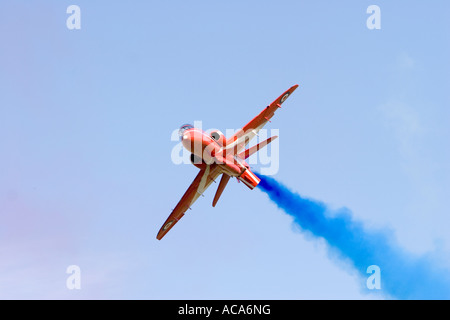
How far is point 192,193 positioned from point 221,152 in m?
6.89

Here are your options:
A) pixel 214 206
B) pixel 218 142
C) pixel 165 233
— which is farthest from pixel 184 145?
pixel 165 233

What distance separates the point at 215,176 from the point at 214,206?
2857 millimetres

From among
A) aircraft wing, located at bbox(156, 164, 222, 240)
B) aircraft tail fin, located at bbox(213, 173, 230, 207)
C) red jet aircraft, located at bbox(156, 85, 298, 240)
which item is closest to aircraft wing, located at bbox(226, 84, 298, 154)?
red jet aircraft, located at bbox(156, 85, 298, 240)

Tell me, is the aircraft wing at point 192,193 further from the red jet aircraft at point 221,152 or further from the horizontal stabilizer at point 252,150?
the horizontal stabilizer at point 252,150

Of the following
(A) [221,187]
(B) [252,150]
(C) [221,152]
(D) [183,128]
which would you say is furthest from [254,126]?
(D) [183,128]

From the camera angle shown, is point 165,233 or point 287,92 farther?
point 165,233

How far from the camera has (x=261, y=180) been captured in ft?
207

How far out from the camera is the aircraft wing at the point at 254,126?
191 feet

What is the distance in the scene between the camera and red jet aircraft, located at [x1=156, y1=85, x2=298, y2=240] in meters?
55.4

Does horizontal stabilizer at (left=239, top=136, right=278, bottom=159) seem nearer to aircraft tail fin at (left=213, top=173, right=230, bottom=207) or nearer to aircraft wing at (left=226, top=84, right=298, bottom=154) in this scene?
aircraft wing at (left=226, top=84, right=298, bottom=154)

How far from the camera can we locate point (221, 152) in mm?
56844

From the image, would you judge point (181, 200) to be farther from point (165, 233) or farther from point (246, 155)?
point (246, 155)

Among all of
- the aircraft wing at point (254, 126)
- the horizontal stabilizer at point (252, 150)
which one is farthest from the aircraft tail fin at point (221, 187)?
the aircraft wing at point (254, 126)

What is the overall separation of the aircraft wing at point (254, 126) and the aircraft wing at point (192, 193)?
3.00m
